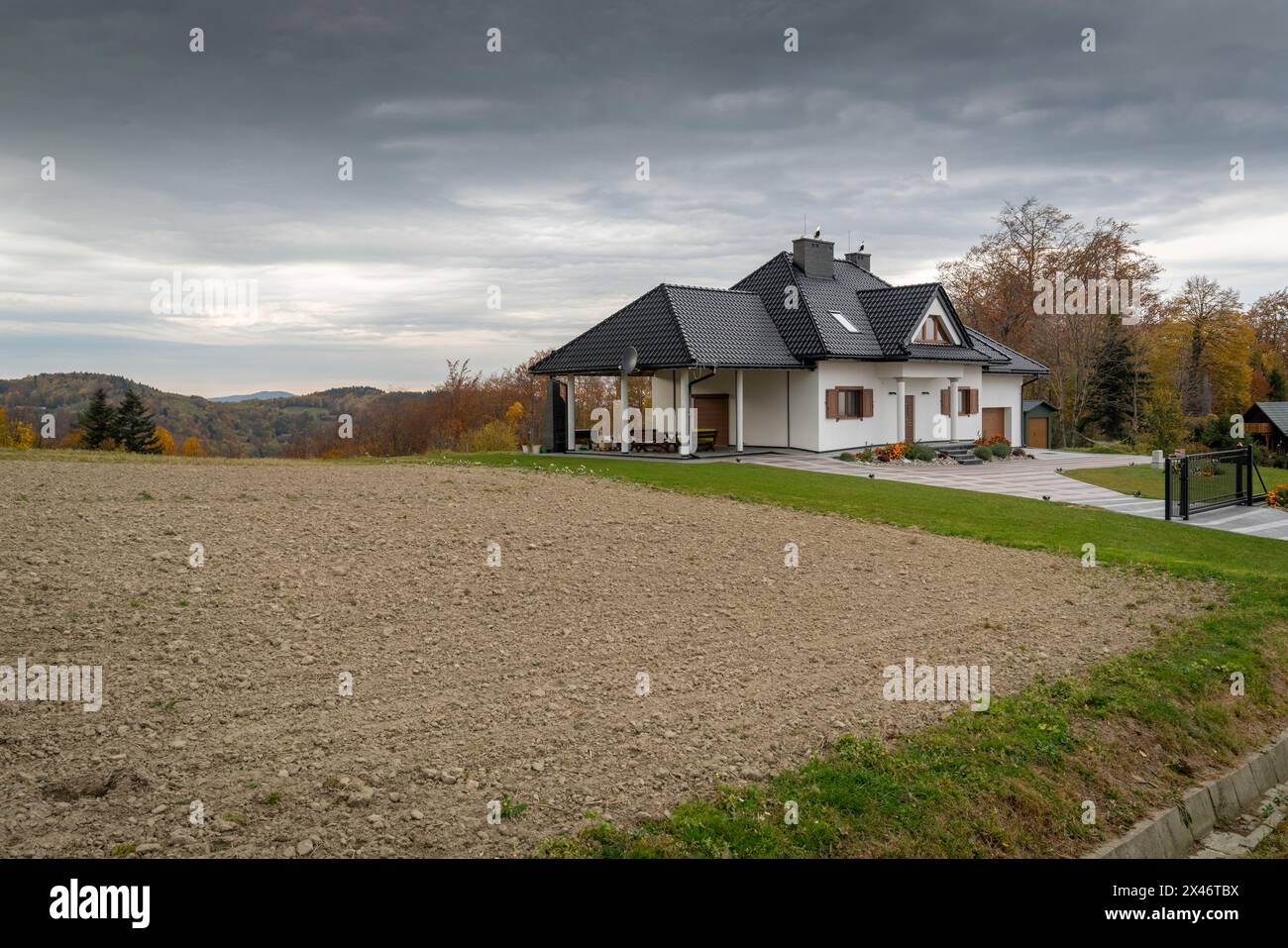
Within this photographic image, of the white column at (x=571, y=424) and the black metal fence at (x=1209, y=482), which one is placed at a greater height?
the white column at (x=571, y=424)

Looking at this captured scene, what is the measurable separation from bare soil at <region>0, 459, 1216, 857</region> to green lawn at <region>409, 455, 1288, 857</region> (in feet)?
0.85

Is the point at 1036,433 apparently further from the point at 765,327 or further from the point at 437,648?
the point at 437,648

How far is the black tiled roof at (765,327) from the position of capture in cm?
2792

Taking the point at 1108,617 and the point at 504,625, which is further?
the point at 1108,617

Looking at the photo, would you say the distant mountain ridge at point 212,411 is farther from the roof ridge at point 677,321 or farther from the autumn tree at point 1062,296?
the autumn tree at point 1062,296

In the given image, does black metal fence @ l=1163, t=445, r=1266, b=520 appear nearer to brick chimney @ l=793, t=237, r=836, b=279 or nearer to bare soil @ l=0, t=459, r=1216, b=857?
bare soil @ l=0, t=459, r=1216, b=857

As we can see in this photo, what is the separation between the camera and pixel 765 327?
30.7m

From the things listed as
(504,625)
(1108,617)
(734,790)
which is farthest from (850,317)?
(734,790)

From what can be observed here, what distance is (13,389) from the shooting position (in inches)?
1736

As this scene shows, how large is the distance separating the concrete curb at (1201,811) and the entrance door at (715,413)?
2329cm

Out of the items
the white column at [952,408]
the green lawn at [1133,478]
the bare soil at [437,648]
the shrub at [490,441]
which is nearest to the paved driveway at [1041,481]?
the green lawn at [1133,478]

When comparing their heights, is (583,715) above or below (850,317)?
below
